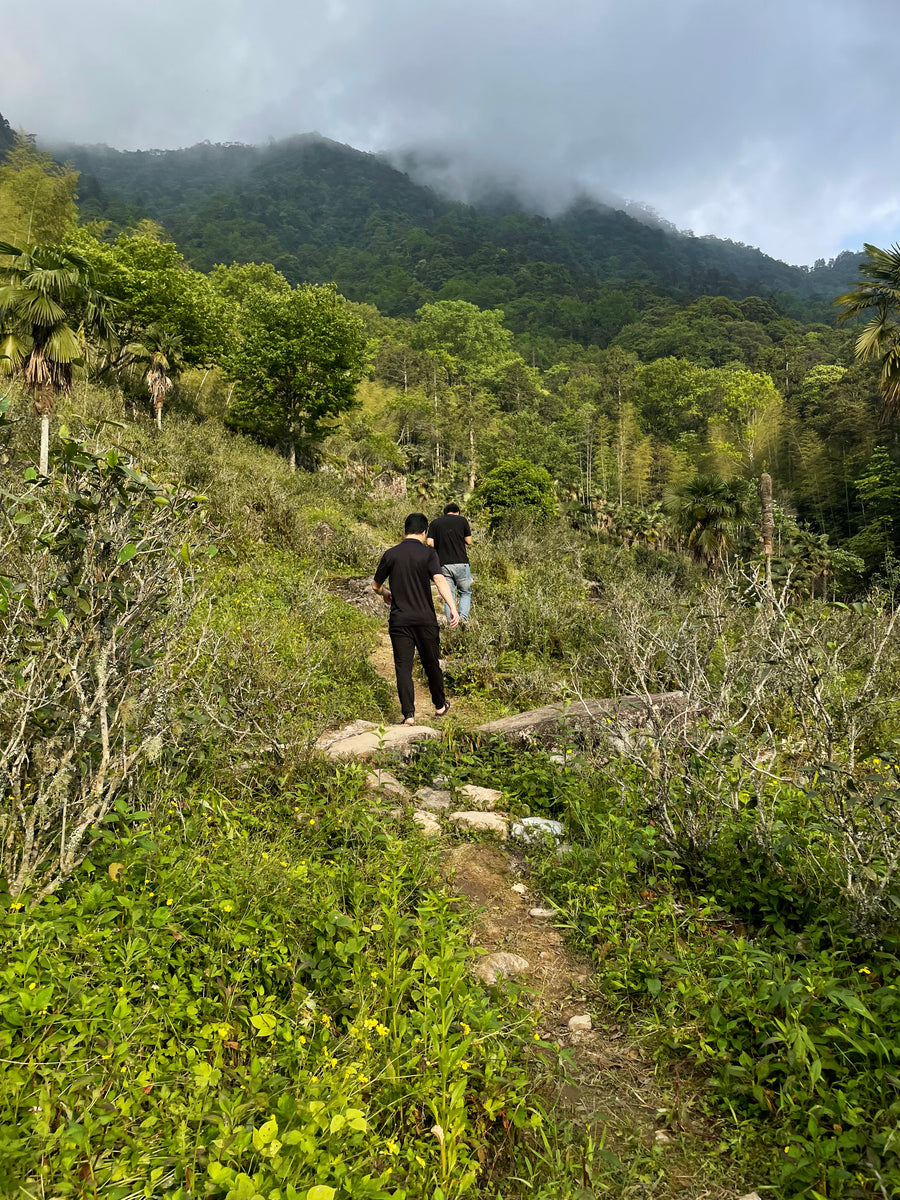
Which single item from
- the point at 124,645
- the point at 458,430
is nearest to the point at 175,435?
the point at 124,645

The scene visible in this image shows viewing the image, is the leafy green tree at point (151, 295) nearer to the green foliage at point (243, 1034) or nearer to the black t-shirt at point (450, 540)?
the black t-shirt at point (450, 540)

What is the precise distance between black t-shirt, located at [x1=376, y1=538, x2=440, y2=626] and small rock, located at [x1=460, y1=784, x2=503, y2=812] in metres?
1.62

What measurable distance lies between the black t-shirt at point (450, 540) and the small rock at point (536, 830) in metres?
4.63

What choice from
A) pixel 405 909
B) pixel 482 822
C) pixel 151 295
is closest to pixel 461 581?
pixel 482 822

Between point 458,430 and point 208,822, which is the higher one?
point 458,430

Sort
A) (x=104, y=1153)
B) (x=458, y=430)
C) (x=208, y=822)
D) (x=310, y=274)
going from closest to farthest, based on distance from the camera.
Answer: (x=104, y=1153) < (x=208, y=822) < (x=458, y=430) < (x=310, y=274)

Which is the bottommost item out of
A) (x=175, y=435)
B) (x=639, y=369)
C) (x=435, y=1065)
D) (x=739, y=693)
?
(x=435, y=1065)

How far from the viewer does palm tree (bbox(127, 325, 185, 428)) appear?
19.2 metres

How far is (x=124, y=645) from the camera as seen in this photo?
282cm

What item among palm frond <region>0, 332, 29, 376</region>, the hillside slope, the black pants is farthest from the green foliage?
the hillside slope

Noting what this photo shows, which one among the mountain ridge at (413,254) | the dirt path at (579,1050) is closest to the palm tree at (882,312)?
the dirt path at (579,1050)

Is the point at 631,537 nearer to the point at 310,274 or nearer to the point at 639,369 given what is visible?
the point at 639,369

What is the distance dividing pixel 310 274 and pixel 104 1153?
4533 inches

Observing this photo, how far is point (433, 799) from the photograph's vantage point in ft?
13.3
